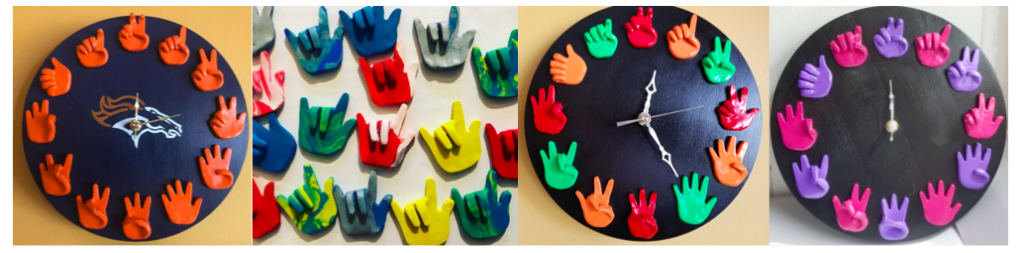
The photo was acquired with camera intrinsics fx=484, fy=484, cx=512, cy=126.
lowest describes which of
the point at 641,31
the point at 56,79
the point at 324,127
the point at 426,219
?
the point at 426,219

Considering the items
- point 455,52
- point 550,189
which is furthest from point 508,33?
point 550,189

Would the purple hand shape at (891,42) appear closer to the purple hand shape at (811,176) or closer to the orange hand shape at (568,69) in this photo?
the purple hand shape at (811,176)

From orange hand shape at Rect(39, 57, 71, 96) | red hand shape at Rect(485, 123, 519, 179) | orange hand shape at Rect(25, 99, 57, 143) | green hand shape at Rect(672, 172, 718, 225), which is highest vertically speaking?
orange hand shape at Rect(39, 57, 71, 96)

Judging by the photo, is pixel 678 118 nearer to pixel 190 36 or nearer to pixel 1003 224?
pixel 1003 224

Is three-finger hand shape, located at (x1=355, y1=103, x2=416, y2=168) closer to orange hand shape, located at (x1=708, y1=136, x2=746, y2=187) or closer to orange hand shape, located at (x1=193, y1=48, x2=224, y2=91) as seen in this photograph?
orange hand shape, located at (x1=193, y1=48, x2=224, y2=91)

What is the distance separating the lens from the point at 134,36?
1.09m

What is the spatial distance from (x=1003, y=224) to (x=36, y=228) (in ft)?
7.68

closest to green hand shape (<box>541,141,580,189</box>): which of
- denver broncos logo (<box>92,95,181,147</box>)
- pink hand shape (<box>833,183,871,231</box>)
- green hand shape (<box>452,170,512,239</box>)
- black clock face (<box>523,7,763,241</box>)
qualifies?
black clock face (<box>523,7,763,241</box>)

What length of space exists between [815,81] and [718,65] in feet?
0.75

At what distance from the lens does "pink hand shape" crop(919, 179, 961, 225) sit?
44.2 inches

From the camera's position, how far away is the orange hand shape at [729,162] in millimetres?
1058

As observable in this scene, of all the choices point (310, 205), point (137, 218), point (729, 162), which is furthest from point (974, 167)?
point (137, 218)

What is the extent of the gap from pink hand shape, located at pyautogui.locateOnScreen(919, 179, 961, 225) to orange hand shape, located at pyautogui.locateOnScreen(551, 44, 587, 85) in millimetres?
849

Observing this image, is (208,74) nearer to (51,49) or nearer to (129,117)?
(129,117)
